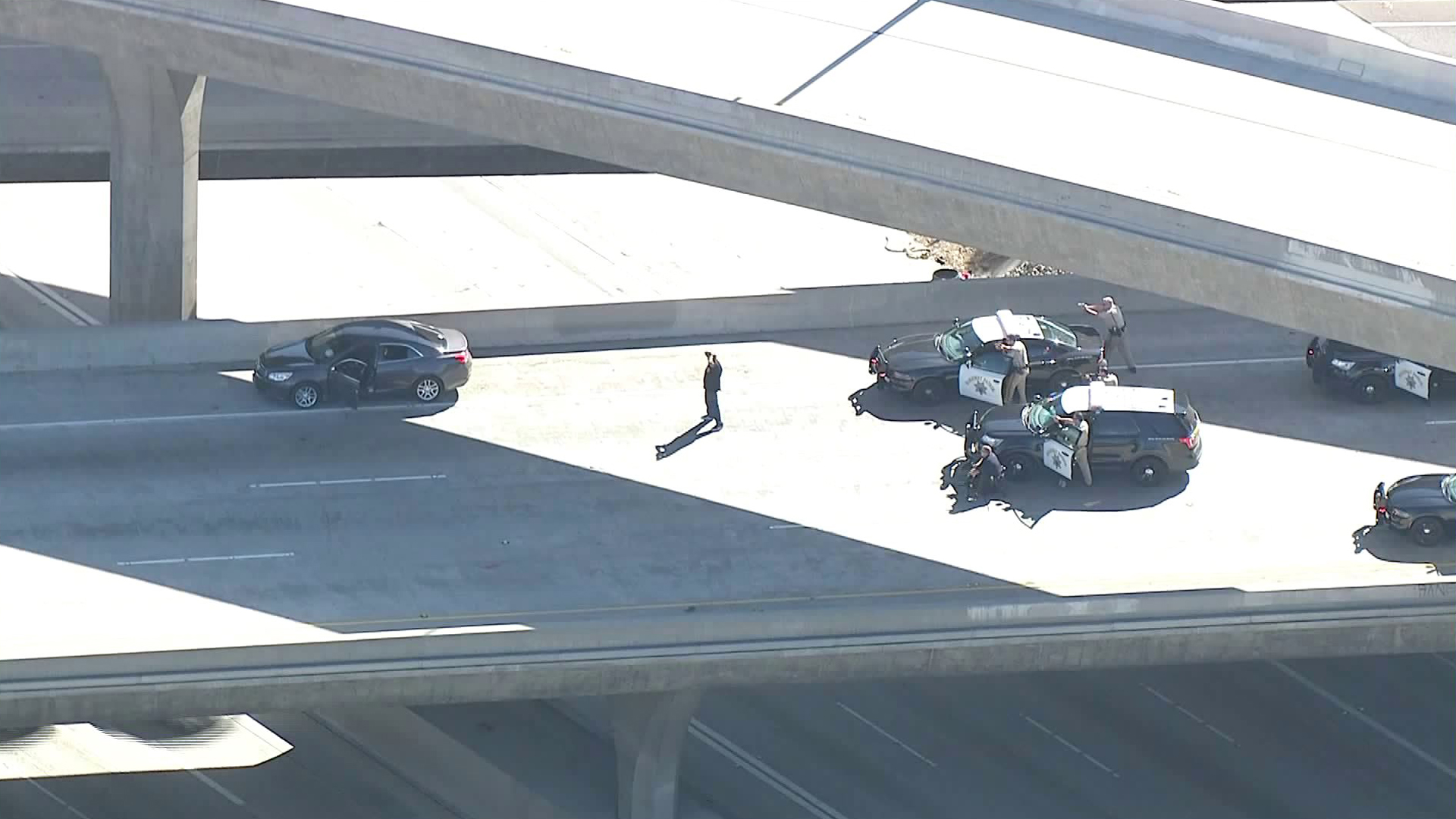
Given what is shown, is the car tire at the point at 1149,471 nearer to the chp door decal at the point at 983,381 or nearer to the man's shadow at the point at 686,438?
the chp door decal at the point at 983,381

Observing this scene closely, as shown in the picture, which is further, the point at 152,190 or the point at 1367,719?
the point at 152,190

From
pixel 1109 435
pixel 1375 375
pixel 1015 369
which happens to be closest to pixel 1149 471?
pixel 1109 435

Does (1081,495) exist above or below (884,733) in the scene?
above

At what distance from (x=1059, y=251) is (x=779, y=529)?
7554mm

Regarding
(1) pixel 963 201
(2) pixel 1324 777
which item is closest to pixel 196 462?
(1) pixel 963 201

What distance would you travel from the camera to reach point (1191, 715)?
44719mm

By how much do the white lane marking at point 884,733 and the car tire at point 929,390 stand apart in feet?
20.6

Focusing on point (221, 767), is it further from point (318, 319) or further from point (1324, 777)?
point (1324, 777)

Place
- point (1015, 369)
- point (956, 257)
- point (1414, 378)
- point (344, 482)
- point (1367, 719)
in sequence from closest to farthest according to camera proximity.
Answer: point (344, 482) → point (1015, 369) → point (1414, 378) → point (1367, 719) → point (956, 257)

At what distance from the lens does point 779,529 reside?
3941 cm

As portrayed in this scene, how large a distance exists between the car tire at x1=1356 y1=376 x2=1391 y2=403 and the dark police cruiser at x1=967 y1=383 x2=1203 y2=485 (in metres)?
4.74

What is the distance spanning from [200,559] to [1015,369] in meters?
16.1

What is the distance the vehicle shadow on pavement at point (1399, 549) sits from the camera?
38500mm

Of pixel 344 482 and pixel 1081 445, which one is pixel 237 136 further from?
pixel 1081 445
